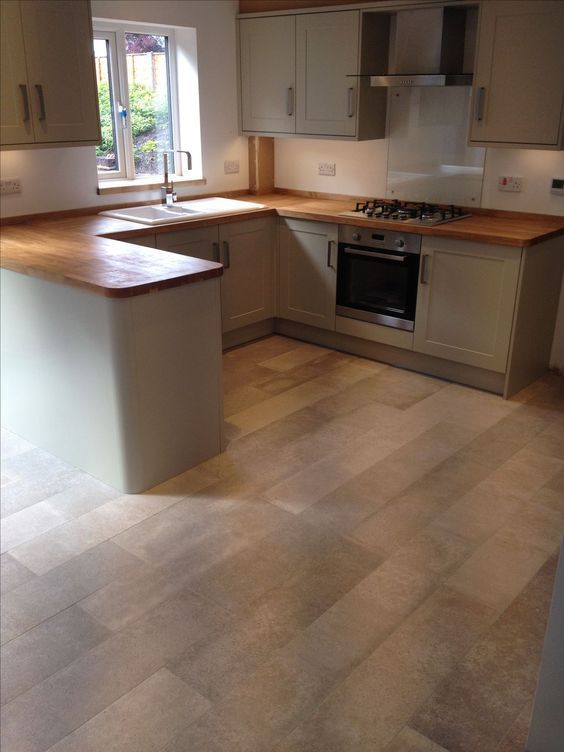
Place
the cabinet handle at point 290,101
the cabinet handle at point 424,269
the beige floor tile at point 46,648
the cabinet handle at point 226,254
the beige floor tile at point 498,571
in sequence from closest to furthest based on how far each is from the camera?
the beige floor tile at point 46,648 → the beige floor tile at point 498,571 → the cabinet handle at point 424,269 → the cabinet handle at point 226,254 → the cabinet handle at point 290,101

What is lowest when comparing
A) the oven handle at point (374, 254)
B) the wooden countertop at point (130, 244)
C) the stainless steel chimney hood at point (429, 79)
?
the oven handle at point (374, 254)

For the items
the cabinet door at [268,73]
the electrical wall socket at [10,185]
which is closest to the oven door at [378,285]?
the cabinet door at [268,73]

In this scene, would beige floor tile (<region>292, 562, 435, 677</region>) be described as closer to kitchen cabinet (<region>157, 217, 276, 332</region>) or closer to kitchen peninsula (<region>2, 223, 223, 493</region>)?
kitchen peninsula (<region>2, 223, 223, 493</region>)

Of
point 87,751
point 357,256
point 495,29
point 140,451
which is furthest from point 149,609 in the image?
point 495,29

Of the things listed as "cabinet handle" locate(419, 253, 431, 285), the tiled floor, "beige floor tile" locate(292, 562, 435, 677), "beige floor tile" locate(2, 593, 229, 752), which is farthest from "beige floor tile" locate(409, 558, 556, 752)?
"cabinet handle" locate(419, 253, 431, 285)

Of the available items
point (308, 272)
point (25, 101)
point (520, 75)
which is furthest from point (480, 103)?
point (25, 101)

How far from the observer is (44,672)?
6.67ft

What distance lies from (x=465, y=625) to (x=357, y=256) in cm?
257

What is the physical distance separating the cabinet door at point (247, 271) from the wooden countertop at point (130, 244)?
3.5 inches

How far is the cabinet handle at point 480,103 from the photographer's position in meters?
3.70

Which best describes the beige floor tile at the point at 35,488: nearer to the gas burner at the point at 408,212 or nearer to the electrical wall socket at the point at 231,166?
the gas burner at the point at 408,212

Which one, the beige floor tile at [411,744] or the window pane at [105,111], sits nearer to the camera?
the beige floor tile at [411,744]

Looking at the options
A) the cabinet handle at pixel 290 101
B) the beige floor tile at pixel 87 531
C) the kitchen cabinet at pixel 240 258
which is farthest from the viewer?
the cabinet handle at pixel 290 101

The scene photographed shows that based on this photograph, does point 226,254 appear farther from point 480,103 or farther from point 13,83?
point 480,103
